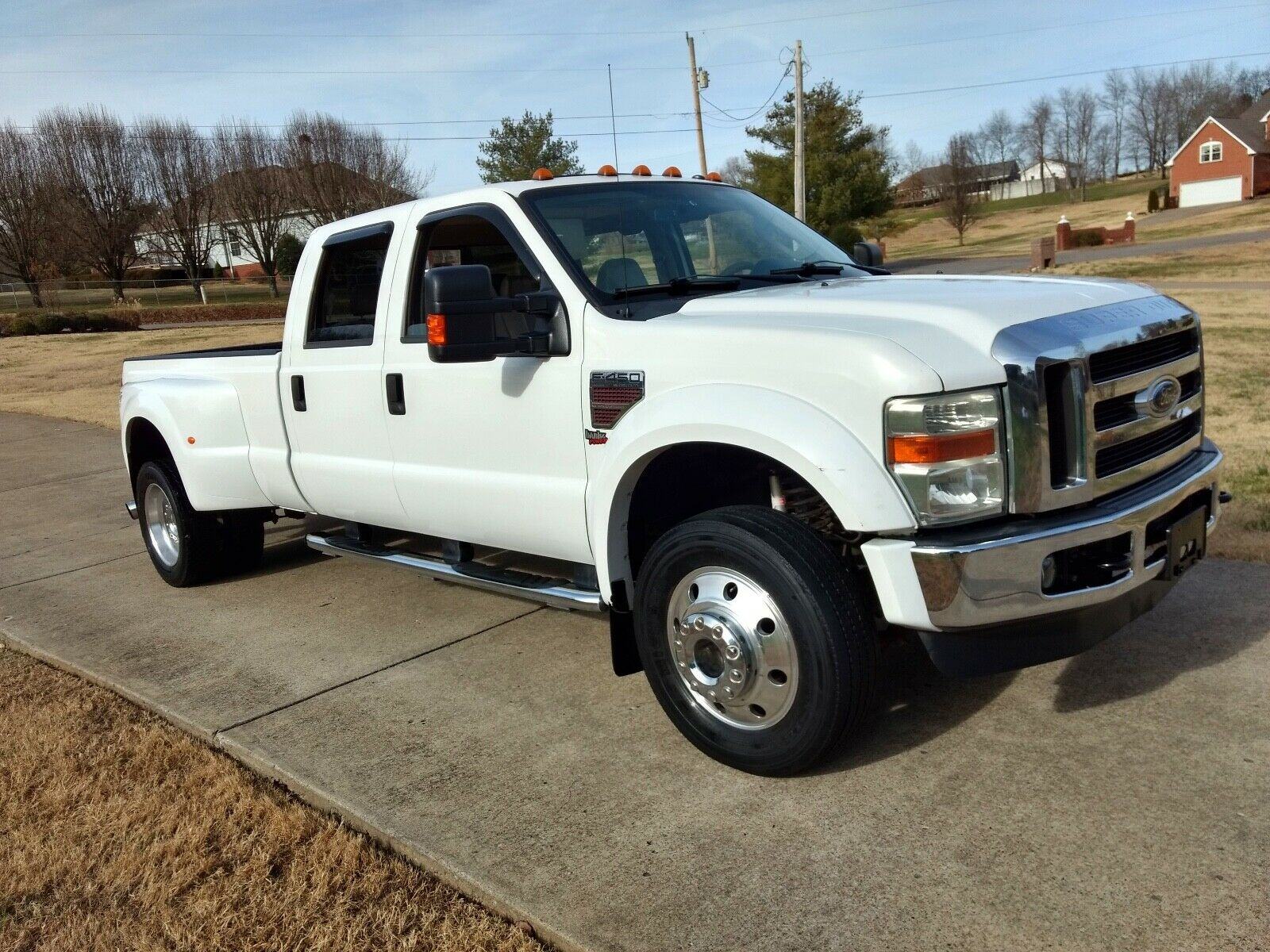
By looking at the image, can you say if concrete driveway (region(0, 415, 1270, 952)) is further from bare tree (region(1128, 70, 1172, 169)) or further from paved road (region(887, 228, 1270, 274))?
bare tree (region(1128, 70, 1172, 169))

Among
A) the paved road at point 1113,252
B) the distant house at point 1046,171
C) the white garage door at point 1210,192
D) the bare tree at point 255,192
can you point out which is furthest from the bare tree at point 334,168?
the distant house at point 1046,171

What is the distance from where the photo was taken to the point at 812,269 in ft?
15.0

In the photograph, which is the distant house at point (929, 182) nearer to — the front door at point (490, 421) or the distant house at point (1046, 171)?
the distant house at point (1046, 171)

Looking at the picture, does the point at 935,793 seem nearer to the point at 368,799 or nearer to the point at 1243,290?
the point at 368,799

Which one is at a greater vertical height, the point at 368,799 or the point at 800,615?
the point at 800,615

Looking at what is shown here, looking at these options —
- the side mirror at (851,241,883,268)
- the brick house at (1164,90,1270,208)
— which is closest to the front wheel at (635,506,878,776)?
the side mirror at (851,241,883,268)

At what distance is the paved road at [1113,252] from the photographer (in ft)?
110

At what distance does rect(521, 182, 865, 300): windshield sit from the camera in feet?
13.7

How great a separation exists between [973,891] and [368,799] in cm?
188

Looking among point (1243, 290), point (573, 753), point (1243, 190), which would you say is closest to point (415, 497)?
point (573, 753)

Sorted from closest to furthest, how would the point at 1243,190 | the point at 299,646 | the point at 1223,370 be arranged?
1. the point at 299,646
2. the point at 1223,370
3. the point at 1243,190

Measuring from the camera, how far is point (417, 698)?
14.6 feet

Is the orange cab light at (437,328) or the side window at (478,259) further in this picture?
the side window at (478,259)

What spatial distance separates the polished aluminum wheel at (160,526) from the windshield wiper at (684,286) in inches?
140
